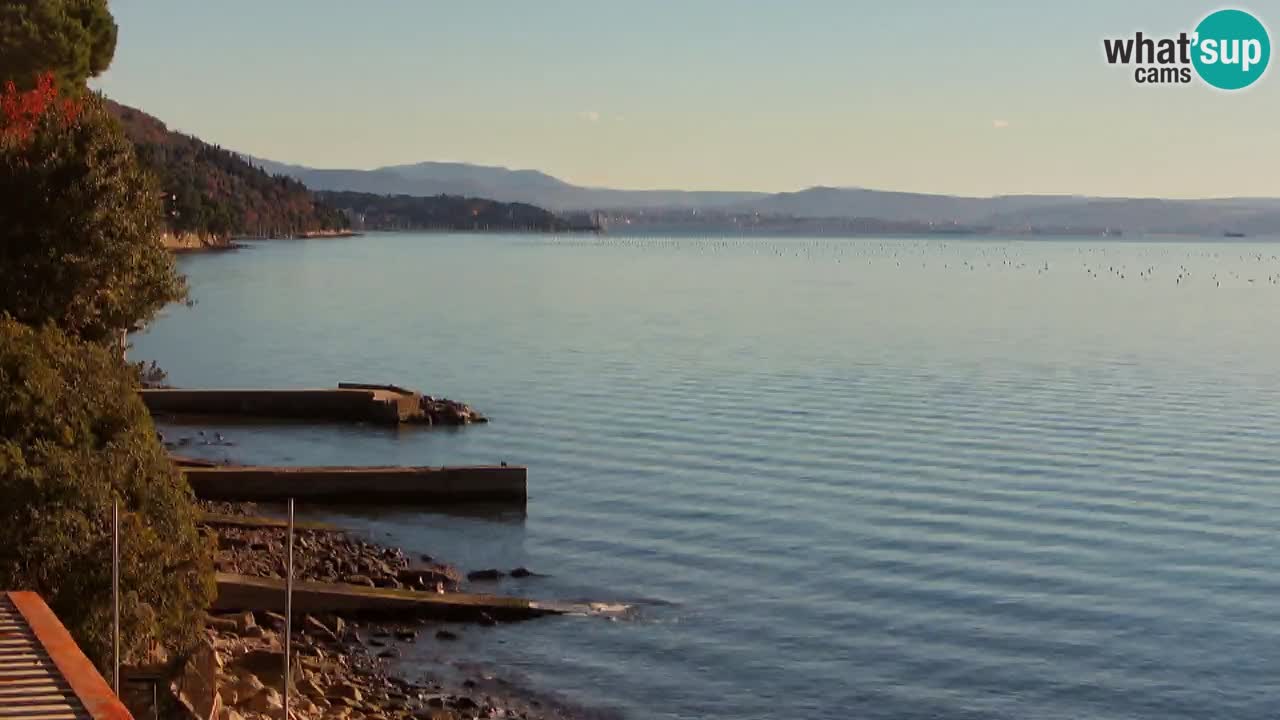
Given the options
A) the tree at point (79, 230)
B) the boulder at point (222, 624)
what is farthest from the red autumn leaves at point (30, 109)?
the boulder at point (222, 624)

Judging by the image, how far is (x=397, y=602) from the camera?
2853 centimetres

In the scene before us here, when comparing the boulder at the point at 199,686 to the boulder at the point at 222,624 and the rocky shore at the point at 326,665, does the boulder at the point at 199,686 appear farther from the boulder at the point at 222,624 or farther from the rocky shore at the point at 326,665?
the boulder at the point at 222,624

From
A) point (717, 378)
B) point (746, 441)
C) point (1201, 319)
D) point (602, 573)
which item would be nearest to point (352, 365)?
point (717, 378)

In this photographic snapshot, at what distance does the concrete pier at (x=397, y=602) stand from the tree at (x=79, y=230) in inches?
275

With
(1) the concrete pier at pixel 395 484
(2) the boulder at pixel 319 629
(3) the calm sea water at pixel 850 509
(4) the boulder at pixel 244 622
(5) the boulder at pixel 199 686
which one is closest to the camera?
(5) the boulder at pixel 199 686

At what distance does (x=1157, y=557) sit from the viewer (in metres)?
33.8

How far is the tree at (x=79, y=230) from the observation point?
30906 millimetres

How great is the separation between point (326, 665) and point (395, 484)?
15.0m

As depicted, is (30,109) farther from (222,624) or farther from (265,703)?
(265,703)

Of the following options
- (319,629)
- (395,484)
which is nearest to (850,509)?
(395,484)

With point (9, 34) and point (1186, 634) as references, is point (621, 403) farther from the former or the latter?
point (1186, 634)

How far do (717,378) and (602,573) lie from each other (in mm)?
34986

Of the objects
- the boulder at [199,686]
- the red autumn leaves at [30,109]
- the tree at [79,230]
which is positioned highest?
the red autumn leaves at [30,109]

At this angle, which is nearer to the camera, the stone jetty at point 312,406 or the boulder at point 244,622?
the boulder at point 244,622
